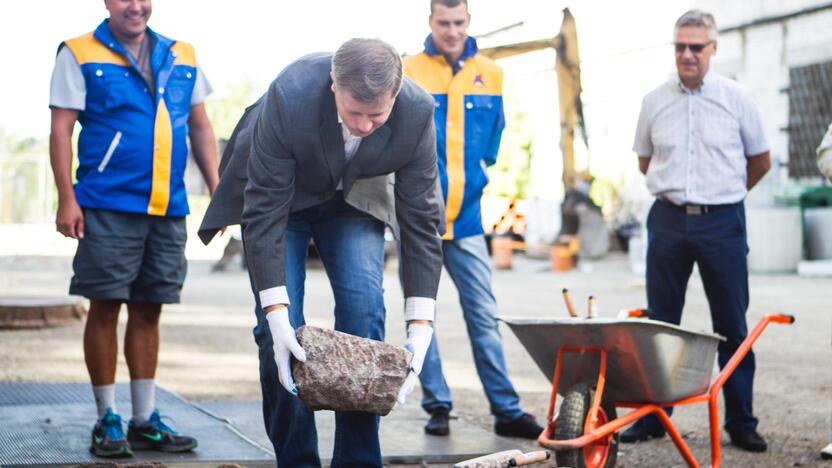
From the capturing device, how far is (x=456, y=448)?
4730mm

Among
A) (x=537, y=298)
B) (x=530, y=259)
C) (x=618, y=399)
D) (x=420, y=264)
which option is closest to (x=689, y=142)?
(x=618, y=399)

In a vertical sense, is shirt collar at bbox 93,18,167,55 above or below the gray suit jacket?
above

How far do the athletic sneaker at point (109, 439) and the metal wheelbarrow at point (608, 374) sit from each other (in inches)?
58.0

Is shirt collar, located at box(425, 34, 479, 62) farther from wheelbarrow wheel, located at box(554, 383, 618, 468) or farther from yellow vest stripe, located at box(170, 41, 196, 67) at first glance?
wheelbarrow wheel, located at box(554, 383, 618, 468)

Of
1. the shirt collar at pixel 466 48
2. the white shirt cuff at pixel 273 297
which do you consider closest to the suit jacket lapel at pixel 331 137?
the white shirt cuff at pixel 273 297

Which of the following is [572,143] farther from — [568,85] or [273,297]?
[273,297]

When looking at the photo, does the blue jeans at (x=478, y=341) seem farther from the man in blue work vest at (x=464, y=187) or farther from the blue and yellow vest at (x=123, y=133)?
the blue and yellow vest at (x=123, y=133)

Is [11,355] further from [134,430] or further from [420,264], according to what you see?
[420,264]

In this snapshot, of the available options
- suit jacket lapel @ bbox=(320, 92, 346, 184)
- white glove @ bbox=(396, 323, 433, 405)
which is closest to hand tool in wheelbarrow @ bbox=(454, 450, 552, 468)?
white glove @ bbox=(396, 323, 433, 405)

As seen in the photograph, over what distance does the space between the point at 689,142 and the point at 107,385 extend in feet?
8.44

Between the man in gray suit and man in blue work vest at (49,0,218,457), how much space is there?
878 millimetres

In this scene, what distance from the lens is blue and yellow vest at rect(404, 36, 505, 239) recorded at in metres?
5.12

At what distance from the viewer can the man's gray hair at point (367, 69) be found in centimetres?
289

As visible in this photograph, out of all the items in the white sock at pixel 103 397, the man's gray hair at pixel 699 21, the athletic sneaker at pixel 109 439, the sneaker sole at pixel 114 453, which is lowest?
the sneaker sole at pixel 114 453
